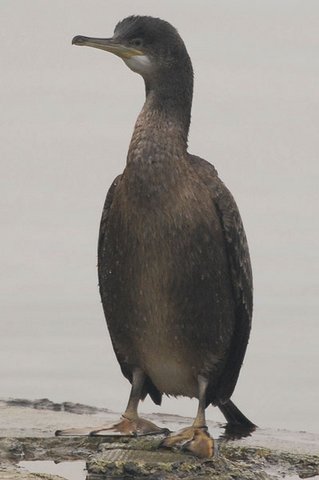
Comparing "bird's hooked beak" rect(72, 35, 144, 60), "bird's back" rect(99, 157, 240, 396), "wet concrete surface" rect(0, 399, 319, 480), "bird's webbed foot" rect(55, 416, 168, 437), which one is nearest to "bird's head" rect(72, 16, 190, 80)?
"bird's hooked beak" rect(72, 35, 144, 60)

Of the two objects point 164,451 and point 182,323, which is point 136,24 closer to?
point 182,323

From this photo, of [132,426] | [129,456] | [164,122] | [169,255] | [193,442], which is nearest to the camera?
[129,456]

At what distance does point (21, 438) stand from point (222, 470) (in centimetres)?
124

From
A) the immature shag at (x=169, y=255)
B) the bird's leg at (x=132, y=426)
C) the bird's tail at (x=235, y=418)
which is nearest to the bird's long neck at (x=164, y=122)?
the immature shag at (x=169, y=255)

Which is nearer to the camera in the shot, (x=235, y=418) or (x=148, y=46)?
(x=148, y=46)

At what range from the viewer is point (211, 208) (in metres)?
9.34

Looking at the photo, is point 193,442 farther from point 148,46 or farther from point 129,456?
point 148,46

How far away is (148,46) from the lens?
31.4 feet

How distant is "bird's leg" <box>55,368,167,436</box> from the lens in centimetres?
942

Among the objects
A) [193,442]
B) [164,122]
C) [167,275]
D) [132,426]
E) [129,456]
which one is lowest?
[129,456]

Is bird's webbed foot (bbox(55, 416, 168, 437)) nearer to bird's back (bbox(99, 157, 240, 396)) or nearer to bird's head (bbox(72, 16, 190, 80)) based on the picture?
bird's back (bbox(99, 157, 240, 396))

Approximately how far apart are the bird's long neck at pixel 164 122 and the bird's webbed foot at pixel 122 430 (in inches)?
59.1

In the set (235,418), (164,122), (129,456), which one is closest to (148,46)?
(164,122)

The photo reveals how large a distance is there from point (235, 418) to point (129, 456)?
1838 mm
